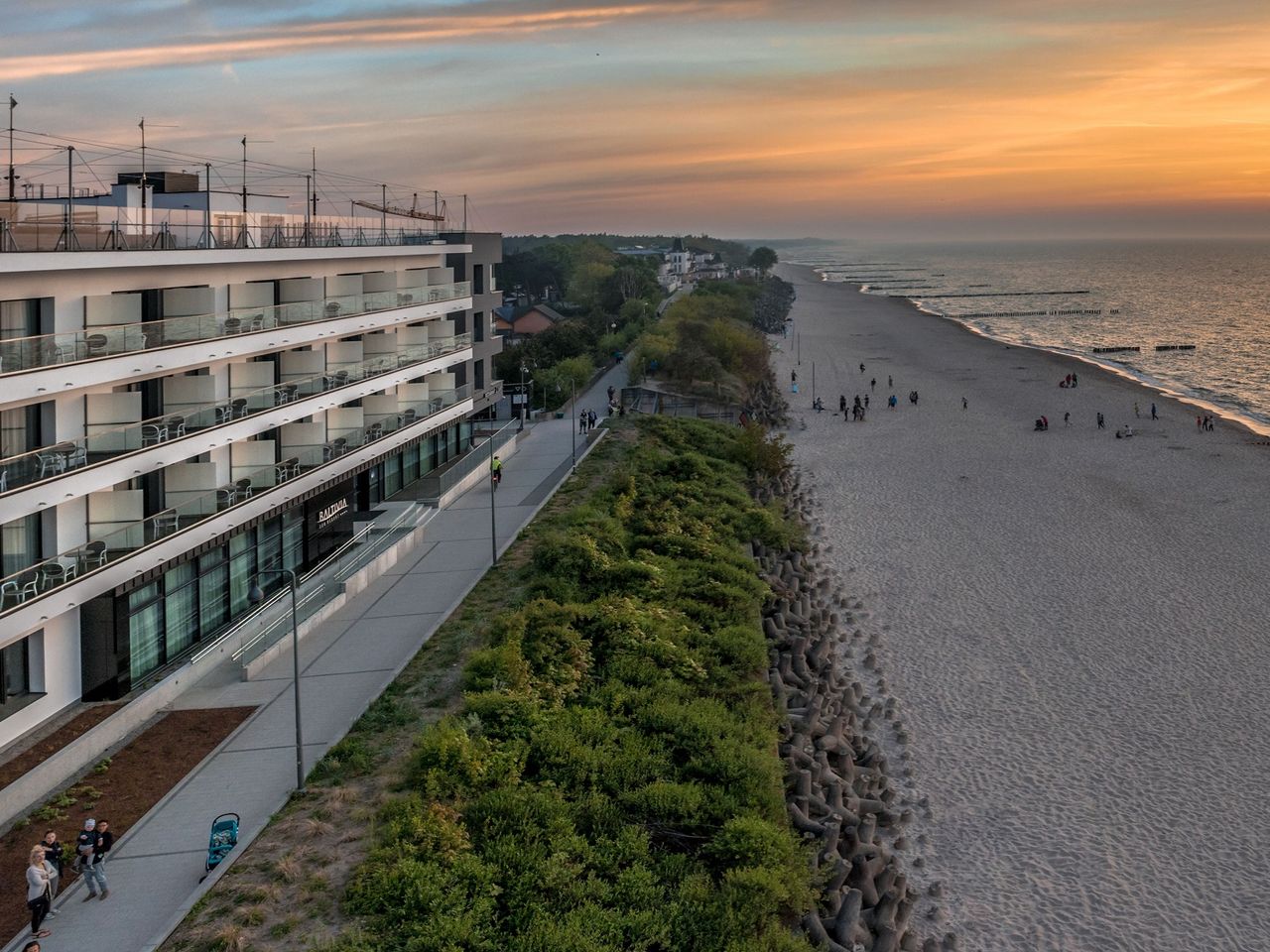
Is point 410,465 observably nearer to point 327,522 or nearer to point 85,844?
point 327,522

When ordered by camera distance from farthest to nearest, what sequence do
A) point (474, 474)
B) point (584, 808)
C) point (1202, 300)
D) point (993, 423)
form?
1. point (1202, 300)
2. point (993, 423)
3. point (474, 474)
4. point (584, 808)

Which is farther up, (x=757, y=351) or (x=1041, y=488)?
(x=757, y=351)

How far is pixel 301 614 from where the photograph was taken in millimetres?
26531

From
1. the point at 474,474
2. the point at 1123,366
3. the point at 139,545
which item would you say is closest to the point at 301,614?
the point at 139,545

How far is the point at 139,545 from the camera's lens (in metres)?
23.2

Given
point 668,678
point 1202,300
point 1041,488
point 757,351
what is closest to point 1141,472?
point 1041,488

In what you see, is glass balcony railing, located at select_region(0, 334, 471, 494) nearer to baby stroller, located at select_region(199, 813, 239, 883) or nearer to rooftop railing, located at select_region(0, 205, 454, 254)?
rooftop railing, located at select_region(0, 205, 454, 254)

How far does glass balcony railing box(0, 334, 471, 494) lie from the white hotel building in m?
0.05

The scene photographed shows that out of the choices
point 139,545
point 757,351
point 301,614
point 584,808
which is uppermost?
point 757,351

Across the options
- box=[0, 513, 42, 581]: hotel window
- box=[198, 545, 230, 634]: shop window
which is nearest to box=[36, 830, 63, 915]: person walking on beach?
box=[0, 513, 42, 581]: hotel window

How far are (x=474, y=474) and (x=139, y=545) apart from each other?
2054 cm

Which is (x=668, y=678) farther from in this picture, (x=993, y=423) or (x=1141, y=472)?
(x=993, y=423)

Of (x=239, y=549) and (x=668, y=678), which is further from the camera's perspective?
(x=239, y=549)

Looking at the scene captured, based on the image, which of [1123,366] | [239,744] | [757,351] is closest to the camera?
[239,744]
